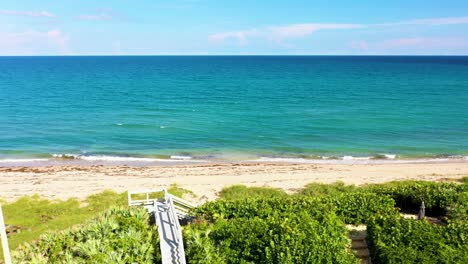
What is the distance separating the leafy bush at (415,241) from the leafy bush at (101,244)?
24.6 feet

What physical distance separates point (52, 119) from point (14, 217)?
114ft

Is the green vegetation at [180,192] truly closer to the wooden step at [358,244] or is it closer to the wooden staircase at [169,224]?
the wooden staircase at [169,224]

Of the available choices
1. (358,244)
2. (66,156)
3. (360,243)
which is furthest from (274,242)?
(66,156)

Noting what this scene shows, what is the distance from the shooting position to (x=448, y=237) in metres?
12.6

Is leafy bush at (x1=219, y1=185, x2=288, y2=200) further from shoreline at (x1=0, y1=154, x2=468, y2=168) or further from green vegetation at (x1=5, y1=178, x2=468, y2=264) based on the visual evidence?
shoreline at (x1=0, y1=154, x2=468, y2=168)

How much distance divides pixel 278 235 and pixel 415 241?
14.4ft

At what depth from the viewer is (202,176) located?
95.1 ft

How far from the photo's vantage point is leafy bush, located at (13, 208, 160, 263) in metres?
12.2

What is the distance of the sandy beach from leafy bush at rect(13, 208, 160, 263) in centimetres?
894

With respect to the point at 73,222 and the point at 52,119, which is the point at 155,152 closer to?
the point at 73,222

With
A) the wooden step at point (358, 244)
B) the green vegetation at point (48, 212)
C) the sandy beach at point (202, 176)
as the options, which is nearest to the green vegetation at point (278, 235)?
the wooden step at point (358, 244)

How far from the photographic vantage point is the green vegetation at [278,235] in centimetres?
1192

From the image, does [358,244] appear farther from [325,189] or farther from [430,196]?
[325,189]

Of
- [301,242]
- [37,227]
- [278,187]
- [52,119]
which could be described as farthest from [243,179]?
[52,119]
